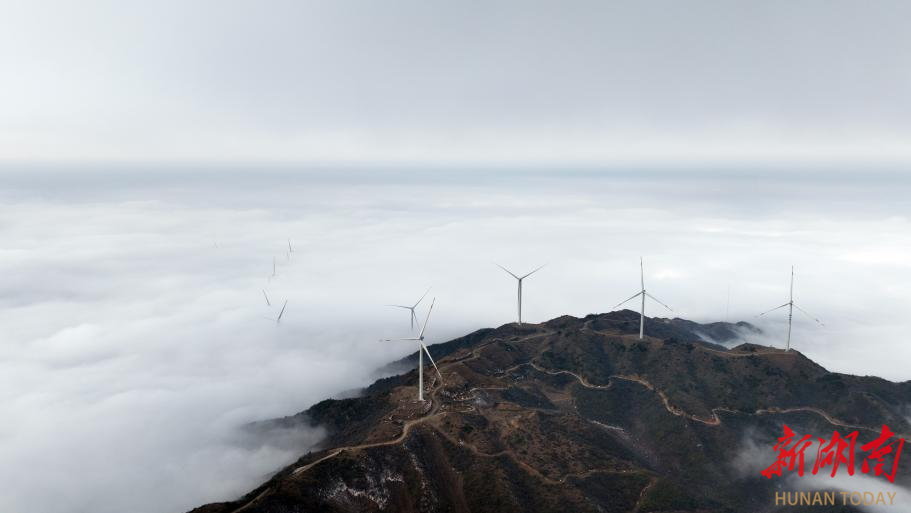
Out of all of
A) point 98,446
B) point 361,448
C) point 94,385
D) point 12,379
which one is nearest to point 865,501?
point 361,448

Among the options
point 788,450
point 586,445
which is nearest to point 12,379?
point 586,445

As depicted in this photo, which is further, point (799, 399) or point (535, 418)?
point (799, 399)

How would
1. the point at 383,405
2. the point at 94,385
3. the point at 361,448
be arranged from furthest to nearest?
the point at 94,385 → the point at 383,405 → the point at 361,448

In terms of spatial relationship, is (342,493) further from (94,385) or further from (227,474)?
(94,385)

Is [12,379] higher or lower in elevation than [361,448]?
lower

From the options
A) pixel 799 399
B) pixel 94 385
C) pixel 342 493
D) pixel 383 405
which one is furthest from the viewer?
pixel 94 385

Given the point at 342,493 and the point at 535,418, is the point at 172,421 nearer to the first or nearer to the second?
the point at 342,493
